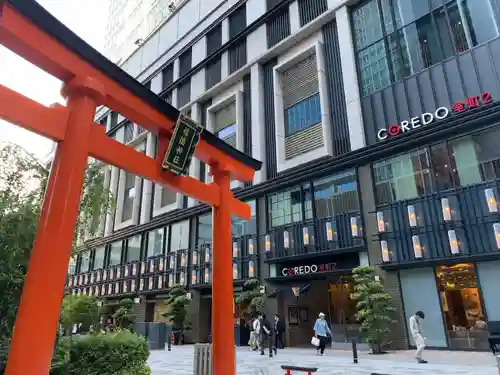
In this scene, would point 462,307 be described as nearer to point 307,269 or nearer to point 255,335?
point 307,269

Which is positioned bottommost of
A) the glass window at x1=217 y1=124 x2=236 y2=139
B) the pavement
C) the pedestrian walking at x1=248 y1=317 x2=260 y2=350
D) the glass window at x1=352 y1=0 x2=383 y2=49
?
the pavement

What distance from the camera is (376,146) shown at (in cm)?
1633

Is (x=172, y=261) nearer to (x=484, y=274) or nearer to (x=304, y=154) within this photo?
(x=304, y=154)

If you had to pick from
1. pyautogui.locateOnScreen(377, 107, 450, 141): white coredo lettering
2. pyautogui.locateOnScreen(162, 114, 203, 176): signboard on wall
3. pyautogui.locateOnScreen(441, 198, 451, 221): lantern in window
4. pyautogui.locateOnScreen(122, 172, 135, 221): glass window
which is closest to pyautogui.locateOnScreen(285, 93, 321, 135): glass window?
pyautogui.locateOnScreen(377, 107, 450, 141): white coredo lettering

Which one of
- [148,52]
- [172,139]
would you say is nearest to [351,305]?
[172,139]

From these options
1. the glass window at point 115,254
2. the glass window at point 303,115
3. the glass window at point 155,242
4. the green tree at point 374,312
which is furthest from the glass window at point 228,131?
the glass window at point 115,254

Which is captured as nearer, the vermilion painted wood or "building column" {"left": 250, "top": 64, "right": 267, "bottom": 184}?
the vermilion painted wood

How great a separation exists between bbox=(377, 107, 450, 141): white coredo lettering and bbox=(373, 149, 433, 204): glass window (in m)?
1.08

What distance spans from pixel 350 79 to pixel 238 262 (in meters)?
12.1

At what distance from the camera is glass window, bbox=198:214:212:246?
24.4 meters

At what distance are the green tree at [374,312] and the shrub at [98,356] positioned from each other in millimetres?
9871

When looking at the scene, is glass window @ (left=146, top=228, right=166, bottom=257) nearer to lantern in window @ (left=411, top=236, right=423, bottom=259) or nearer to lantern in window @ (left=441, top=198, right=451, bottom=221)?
lantern in window @ (left=411, top=236, right=423, bottom=259)

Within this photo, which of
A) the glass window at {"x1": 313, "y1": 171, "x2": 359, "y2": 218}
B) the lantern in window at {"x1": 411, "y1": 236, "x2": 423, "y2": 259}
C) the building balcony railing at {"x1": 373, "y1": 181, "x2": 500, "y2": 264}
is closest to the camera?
the building balcony railing at {"x1": 373, "y1": 181, "x2": 500, "y2": 264}

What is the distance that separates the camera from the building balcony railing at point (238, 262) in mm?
20344
